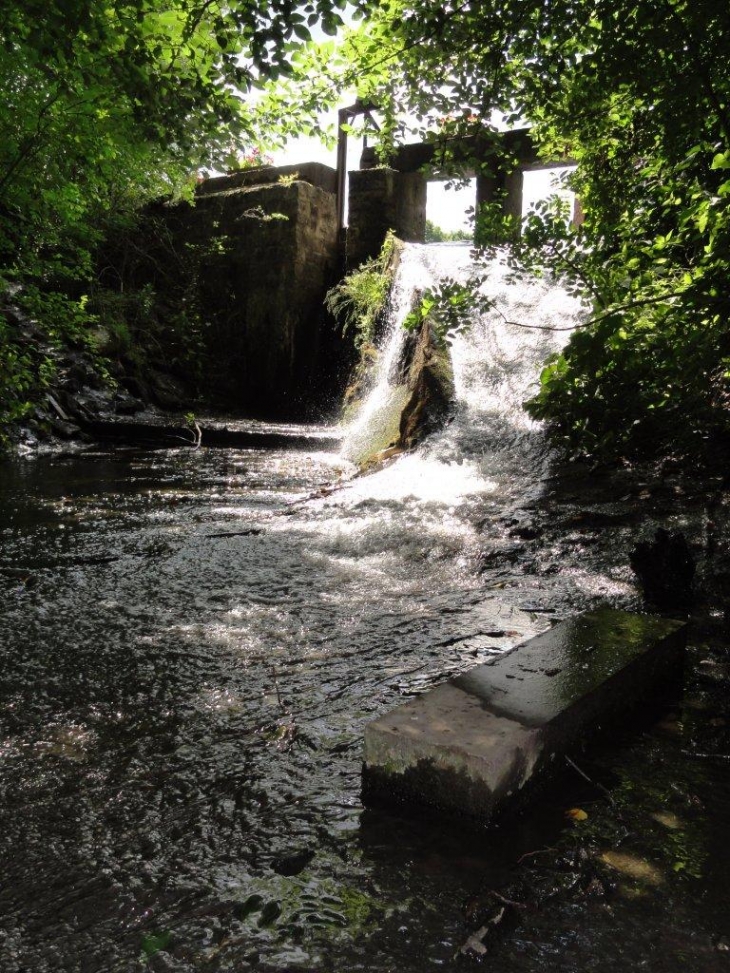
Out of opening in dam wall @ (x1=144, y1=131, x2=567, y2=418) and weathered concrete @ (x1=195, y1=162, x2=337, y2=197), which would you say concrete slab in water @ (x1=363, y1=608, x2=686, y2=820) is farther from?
weathered concrete @ (x1=195, y1=162, x2=337, y2=197)

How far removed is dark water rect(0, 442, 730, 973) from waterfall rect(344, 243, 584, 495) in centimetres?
Result: 163

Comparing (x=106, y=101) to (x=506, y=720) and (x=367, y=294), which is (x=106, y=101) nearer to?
(x=506, y=720)

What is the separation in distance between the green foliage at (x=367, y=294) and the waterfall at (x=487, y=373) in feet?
0.97

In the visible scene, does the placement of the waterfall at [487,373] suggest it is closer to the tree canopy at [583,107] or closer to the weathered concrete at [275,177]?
the tree canopy at [583,107]

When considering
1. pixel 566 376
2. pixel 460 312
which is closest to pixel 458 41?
pixel 460 312

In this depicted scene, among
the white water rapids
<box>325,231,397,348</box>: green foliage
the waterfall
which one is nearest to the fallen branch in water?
the white water rapids

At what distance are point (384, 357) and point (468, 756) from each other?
9.73 metres

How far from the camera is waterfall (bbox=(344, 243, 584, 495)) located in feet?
22.1

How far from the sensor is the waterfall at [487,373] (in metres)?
6.74

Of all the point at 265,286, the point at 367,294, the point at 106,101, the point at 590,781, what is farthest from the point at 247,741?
the point at 265,286

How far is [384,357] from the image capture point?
36.4ft

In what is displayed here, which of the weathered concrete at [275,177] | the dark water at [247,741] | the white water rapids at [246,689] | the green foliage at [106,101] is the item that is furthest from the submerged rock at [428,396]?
the weathered concrete at [275,177]

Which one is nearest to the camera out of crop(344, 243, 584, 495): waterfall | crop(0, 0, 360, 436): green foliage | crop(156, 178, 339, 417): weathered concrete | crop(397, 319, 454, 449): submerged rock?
crop(0, 0, 360, 436): green foliage

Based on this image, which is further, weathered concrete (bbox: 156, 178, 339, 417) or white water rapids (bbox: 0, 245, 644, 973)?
weathered concrete (bbox: 156, 178, 339, 417)
